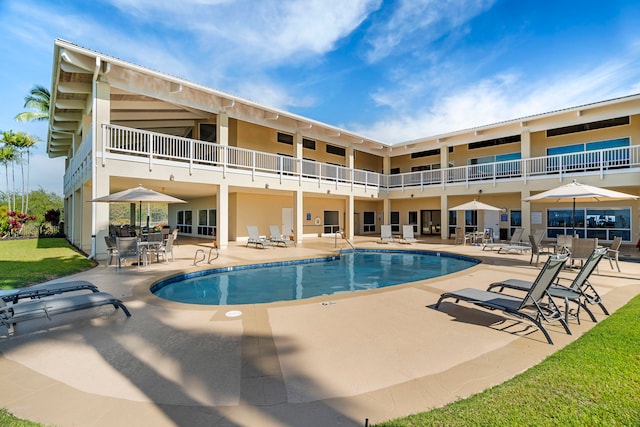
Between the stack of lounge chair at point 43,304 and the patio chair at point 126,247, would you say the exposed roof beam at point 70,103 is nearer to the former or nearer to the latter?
the patio chair at point 126,247

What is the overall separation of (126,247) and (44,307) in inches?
207

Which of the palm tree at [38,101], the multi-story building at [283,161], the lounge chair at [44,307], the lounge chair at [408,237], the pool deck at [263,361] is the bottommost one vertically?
the pool deck at [263,361]

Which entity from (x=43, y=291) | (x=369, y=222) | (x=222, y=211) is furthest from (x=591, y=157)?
(x=43, y=291)

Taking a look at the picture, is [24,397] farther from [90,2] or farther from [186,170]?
[90,2]

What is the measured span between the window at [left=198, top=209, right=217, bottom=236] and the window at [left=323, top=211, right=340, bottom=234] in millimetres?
7882

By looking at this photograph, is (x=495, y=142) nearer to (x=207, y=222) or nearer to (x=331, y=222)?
(x=331, y=222)

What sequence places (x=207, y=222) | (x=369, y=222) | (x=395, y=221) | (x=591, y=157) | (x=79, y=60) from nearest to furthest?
1. (x=79, y=60)
2. (x=591, y=157)
3. (x=207, y=222)
4. (x=395, y=221)
5. (x=369, y=222)

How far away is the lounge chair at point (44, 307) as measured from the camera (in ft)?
13.2

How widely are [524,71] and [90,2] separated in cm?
1903

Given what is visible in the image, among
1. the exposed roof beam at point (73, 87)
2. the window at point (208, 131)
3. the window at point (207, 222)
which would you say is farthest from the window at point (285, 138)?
the exposed roof beam at point (73, 87)

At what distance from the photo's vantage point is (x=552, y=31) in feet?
41.7

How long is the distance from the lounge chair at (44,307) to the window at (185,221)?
1837 centimetres

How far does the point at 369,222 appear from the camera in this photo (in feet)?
85.6

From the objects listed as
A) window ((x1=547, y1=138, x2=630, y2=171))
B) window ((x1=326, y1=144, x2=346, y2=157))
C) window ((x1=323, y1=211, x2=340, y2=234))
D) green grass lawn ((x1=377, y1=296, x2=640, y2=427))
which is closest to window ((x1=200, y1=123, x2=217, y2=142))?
window ((x1=326, y1=144, x2=346, y2=157))
